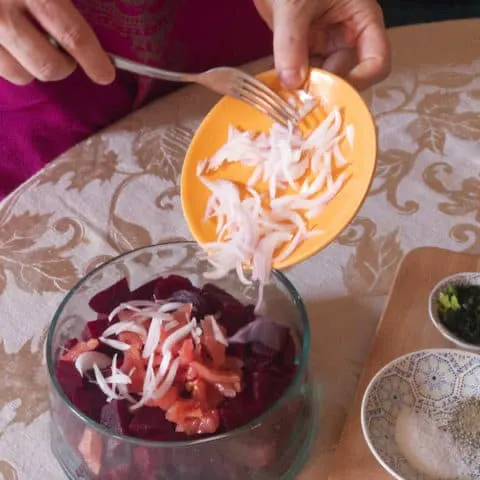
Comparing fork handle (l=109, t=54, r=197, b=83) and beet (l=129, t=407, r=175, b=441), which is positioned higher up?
fork handle (l=109, t=54, r=197, b=83)

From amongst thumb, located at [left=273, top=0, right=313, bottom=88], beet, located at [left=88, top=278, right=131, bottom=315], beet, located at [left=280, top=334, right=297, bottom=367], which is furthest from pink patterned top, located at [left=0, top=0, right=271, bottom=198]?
beet, located at [left=280, top=334, right=297, bottom=367]

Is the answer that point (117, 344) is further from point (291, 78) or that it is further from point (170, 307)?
point (291, 78)

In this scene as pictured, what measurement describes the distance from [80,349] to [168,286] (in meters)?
0.10

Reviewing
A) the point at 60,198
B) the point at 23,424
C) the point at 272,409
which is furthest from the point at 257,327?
the point at 60,198

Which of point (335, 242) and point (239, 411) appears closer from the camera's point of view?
point (239, 411)

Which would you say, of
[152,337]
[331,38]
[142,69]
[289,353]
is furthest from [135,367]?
[331,38]

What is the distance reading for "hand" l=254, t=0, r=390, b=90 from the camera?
75 centimetres

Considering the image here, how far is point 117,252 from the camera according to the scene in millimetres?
863

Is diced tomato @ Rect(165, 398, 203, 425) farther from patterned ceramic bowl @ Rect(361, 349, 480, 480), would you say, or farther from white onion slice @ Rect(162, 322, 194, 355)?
patterned ceramic bowl @ Rect(361, 349, 480, 480)

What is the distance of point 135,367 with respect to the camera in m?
0.65

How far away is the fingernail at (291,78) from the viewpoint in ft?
2.45

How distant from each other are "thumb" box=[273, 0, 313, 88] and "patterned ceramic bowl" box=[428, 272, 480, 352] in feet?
0.82

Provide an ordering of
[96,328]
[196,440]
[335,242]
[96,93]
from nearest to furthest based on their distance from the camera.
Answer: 1. [196,440]
2. [96,328]
3. [335,242]
4. [96,93]

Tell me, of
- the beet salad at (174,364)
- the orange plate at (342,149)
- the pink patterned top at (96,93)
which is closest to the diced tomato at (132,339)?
the beet salad at (174,364)
